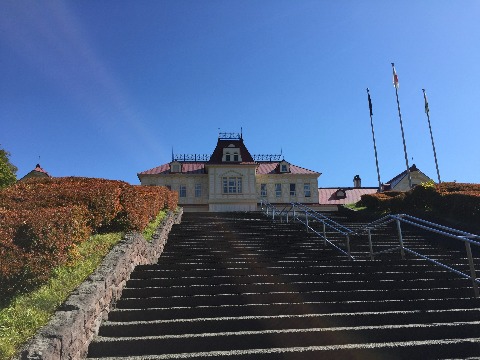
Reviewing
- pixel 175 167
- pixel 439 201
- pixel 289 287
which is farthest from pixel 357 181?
pixel 289 287

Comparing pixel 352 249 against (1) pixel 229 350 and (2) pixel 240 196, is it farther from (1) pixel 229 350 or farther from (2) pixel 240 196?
(2) pixel 240 196

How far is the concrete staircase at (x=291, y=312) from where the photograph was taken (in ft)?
15.6

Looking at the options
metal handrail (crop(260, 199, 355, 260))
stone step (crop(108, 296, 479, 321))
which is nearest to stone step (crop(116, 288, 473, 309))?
stone step (crop(108, 296, 479, 321))

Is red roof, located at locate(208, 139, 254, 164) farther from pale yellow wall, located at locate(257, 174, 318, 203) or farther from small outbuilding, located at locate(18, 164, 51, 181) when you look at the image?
small outbuilding, located at locate(18, 164, 51, 181)

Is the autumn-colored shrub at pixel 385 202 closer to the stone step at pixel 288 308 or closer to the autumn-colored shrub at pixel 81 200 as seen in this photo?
the stone step at pixel 288 308

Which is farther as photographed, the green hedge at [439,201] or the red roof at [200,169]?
the red roof at [200,169]

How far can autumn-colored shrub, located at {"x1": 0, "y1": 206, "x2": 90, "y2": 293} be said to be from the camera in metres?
5.20

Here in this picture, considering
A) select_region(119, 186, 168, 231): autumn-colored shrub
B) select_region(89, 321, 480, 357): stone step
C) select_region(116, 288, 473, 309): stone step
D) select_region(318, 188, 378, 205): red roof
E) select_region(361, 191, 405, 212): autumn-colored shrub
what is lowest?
select_region(89, 321, 480, 357): stone step

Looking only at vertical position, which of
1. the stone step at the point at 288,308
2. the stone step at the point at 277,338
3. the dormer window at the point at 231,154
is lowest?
the stone step at the point at 277,338

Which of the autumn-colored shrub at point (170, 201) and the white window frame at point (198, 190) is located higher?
the white window frame at point (198, 190)

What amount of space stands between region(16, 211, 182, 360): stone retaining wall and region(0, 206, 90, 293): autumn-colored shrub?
0.63 m

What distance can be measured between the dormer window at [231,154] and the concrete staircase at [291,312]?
30844mm

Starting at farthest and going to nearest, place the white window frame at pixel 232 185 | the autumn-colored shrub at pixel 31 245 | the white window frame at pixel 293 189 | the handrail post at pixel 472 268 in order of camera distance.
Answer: the white window frame at pixel 293 189
the white window frame at pixel 232 185
the handrail post at pixel 472 268
the autumn-colored shrub at pixel 31 245

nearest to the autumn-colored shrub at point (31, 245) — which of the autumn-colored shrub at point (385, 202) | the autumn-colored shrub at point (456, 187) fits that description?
the autumn-colored shrub at point (456, 187)
